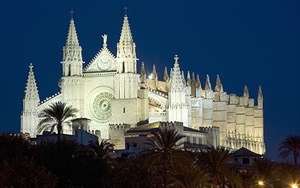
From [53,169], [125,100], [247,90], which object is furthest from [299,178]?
[247,90]

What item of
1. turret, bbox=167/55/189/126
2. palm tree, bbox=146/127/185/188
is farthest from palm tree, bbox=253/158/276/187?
turret, bbox=167/55/189/126

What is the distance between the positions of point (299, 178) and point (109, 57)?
152 feet

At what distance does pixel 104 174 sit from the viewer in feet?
227

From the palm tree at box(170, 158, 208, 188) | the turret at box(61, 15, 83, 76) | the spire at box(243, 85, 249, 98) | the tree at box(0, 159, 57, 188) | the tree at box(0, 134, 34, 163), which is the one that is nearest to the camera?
the tree at box(0, 159, 57, 188)

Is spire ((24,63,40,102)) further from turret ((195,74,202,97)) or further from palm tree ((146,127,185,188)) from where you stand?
palm tree ((146,127,185,188))

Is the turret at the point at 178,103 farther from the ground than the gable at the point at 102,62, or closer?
closer

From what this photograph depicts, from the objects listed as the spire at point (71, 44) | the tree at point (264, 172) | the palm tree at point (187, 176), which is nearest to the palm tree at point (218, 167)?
the palm tree at point (187, 176)

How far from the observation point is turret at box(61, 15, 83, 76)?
121m

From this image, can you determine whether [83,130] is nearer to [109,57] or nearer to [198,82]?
[109,57]

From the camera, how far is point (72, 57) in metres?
122

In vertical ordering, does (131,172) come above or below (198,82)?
below

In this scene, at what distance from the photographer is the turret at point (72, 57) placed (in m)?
121

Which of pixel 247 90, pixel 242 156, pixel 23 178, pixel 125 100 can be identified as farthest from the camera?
pixel 247 90

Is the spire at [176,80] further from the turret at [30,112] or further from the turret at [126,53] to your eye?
the turret at [30,112]
